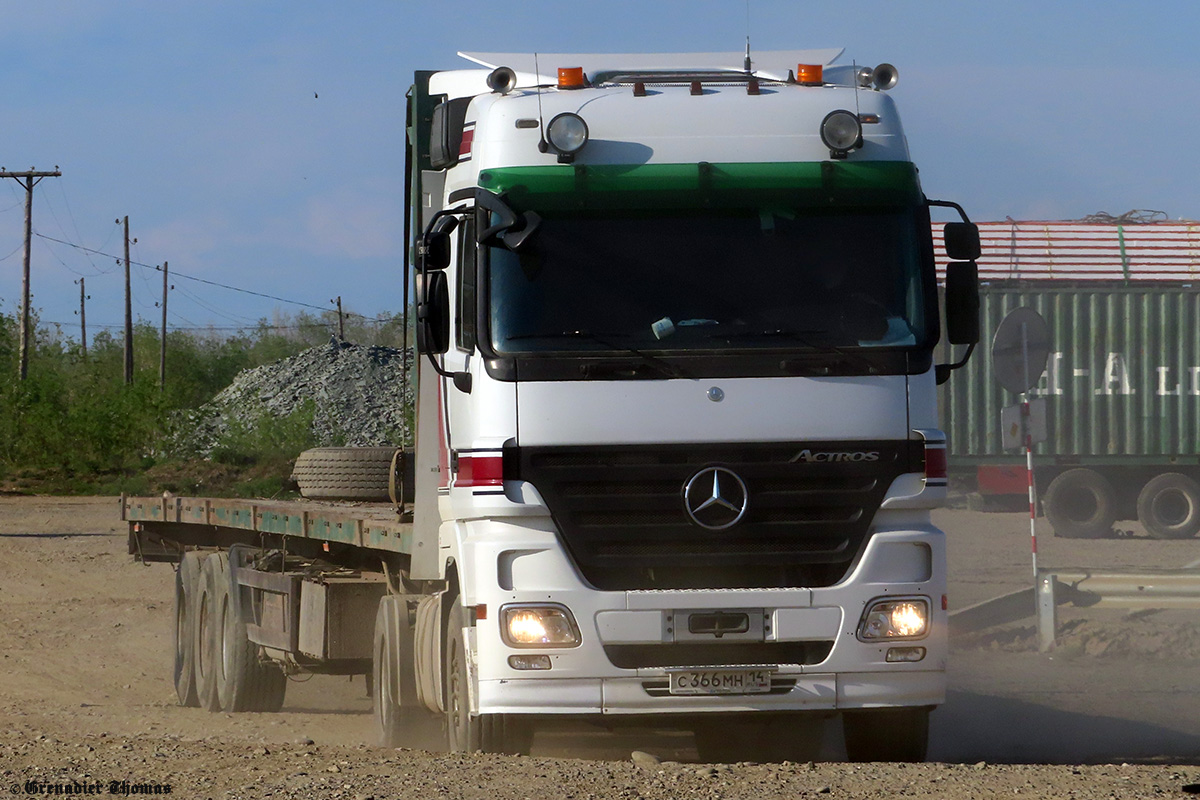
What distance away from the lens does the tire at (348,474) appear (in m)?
10.9

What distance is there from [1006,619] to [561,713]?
7245mm

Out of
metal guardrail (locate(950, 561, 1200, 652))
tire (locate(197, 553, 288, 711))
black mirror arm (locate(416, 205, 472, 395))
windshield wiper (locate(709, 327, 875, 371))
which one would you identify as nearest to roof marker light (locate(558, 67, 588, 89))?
black mirror arm (locate(416, 205, 472, 395))

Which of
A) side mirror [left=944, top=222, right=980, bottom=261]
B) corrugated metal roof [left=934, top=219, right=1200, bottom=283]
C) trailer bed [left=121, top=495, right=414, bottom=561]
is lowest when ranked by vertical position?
trailer bed [left=121, top=495, right=414, bottom=561]

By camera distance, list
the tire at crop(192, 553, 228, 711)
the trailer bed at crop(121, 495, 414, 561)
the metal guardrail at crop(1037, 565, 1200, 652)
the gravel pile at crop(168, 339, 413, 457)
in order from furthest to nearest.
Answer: the gravel pile at crop(168, 339, 413, 457) → the metal guardrail at crop(1037, 565, 1200, 652) → the tire at crop(192, 553, 228, 711) → the trailer bed at crop(121, 495, 414, 561)

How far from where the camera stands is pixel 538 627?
6422mm

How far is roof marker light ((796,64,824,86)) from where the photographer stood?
24.3 feet

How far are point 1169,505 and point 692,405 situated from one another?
1921 centimetres

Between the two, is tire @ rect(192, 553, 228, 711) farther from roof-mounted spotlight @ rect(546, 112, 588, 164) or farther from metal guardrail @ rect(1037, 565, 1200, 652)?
metal guardrail @ rect(1037, 565, 1200, 652)

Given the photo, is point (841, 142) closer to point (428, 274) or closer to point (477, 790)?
point (428, 274)

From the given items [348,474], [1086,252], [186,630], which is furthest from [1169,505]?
[186,630]

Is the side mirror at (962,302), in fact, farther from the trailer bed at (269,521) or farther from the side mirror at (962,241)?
the trailer bed at (269,521)

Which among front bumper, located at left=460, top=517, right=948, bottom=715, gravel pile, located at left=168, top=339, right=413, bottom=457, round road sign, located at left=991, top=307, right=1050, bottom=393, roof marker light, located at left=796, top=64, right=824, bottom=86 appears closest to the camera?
front bumper, located at left=460, top=517, right=948, bottom=715

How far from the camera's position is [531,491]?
6406 mm

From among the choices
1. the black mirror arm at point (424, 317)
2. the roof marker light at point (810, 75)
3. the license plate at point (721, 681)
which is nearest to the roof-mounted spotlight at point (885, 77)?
the roof marker light at point (810, 75)
